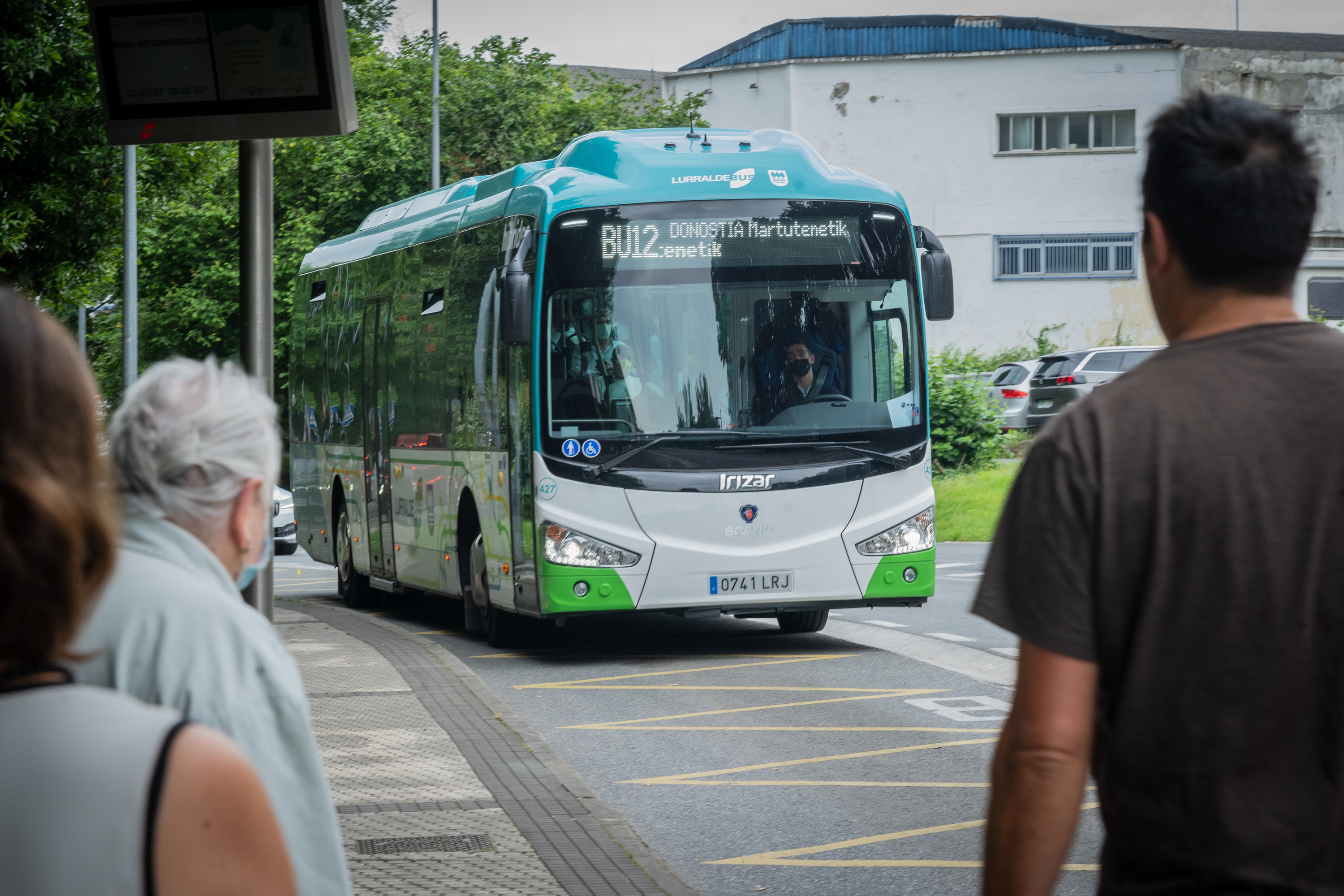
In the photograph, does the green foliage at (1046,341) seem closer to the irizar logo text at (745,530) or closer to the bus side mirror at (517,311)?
the irizar logo text at (745,530)

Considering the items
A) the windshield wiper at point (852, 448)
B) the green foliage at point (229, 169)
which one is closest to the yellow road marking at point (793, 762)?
the windshield wiper at point (852, 448)

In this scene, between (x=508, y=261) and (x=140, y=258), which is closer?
(x=508, y=261)

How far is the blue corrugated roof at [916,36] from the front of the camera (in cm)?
4275

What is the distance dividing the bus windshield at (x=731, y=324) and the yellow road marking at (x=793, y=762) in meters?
3.57

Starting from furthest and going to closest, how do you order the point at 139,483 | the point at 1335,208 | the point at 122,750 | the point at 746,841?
the point at 1335,208
the point at 746,841
the point at 139,483
the point at 122,750

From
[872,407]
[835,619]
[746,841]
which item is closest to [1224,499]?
[746,841]

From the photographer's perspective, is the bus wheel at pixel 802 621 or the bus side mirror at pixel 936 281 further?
the bus wheel at pixel 802 621

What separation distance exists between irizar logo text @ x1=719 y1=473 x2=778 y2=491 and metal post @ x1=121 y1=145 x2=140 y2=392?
34.8 feet

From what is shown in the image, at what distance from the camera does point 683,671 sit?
12305mm

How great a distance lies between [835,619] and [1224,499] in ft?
45.1

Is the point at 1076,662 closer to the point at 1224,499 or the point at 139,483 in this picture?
the point at 1224,499

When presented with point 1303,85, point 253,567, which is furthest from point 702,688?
point 1303,85

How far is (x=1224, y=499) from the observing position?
2.34 metres

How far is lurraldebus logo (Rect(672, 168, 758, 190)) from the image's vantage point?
1256 centimetres
